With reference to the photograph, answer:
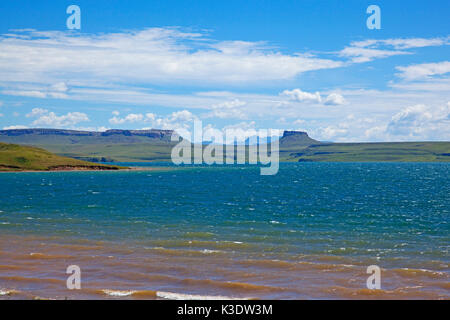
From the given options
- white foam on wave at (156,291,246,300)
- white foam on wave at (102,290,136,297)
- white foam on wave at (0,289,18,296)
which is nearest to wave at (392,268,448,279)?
white foam on wave at (156,291,246,300)

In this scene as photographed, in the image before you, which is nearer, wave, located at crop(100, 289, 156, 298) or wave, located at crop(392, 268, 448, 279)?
wave, located at crop(100, 289, 156, 298)

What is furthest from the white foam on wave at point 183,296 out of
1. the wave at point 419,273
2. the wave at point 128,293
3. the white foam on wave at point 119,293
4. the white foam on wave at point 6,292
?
the wave at point 419,273

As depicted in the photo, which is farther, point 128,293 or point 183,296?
point 128,293

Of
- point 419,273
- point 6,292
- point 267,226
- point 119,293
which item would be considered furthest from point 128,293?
point 267,226

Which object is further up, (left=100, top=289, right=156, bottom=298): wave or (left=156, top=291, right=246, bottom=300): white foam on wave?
(left=100, top=289, right=156, bottom=298): wave

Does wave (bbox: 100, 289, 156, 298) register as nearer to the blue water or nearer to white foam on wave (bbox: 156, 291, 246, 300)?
white foam on wave (bbox: 156, 291, 246, 300)

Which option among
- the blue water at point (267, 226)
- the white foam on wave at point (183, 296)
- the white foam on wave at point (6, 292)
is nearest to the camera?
the white foam on wave at point (183, 296)

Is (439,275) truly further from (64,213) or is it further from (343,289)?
(64,213)

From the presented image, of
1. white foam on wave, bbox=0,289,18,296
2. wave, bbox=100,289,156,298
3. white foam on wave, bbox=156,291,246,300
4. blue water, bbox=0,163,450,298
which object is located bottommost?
white foam on wave, bbox=156,291,246,300

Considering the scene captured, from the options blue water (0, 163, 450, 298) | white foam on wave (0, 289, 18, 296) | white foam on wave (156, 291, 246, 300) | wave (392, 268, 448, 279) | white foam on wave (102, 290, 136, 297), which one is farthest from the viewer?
blue water (0, 163, 450, 298)

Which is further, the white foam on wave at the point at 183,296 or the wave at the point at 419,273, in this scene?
the wave at the point at 419,273

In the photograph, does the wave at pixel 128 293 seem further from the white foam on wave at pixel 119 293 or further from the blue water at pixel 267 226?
the blue water at pixel 267 226

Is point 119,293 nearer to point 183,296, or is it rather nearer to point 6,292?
point 183,296
